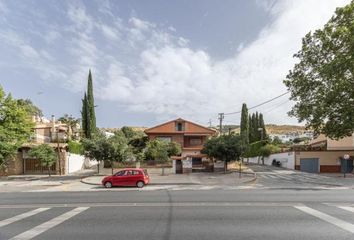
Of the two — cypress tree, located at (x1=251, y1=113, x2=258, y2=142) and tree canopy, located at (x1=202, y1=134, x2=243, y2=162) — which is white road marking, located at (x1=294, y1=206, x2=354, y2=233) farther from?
cypress tree, located at (x1=251, y1=113, x2=258, y2=142)

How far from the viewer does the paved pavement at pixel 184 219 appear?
32.1 ft

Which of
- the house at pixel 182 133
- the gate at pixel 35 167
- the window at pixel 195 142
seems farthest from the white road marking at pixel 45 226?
the window at pixel 195 142

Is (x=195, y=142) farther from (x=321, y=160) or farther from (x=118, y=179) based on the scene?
(x=118, y=179)

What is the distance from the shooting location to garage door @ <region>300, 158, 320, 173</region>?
48375 mm

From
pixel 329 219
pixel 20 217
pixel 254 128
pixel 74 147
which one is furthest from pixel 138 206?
pixel 254 128

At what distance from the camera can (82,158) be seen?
51.0m

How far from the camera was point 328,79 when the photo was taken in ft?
125

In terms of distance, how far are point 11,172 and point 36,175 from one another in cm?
304

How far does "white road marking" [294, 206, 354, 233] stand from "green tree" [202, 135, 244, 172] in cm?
2447

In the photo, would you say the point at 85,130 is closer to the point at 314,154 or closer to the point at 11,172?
the point at 11,172

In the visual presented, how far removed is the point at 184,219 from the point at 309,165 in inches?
1625

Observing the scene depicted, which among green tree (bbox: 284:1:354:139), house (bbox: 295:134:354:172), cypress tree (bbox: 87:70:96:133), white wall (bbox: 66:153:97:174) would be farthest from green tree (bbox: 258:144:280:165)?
white wall (bbox: 66:153:97:174)

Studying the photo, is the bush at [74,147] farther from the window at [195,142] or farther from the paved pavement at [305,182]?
the paved pavement at [305,182]

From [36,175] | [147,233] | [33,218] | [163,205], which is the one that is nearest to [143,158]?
[36,175]
